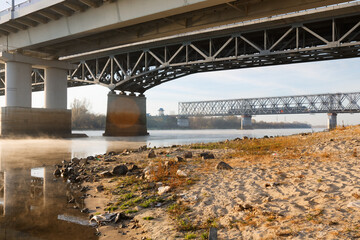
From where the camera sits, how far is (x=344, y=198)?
5598 mm

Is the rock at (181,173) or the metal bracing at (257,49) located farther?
the metal bracing at (257,49)

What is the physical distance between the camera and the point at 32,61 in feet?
113

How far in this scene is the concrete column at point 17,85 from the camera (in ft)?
108

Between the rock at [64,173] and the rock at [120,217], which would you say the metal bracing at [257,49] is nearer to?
the rock at [64,173]

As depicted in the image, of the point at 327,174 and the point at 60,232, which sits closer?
the point at 60,232

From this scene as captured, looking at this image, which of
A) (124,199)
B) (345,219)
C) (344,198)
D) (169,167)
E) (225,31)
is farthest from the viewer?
(225,31)

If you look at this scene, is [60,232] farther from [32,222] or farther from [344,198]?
[344,198]

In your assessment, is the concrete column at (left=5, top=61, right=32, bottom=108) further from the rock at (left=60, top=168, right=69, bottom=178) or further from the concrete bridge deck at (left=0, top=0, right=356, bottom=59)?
Answer: the rock at (left=60, top=168, right=69, bottom=178)

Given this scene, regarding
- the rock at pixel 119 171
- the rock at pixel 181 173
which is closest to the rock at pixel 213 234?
the rock at pixel 181 173

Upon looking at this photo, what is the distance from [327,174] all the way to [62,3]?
77.5ft

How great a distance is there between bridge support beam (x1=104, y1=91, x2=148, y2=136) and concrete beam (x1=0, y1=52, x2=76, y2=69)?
9.79m

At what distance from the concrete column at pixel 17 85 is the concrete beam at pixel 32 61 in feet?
1.92

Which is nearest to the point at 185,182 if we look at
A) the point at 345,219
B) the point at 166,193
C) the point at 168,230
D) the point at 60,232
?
the point at 166,193

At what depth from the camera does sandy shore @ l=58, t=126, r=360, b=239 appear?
4.72 m
